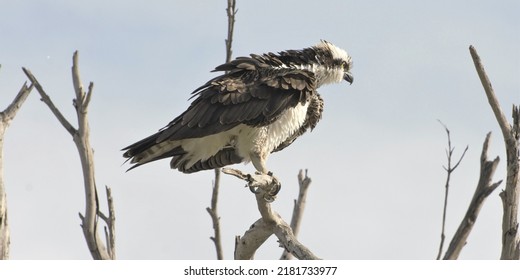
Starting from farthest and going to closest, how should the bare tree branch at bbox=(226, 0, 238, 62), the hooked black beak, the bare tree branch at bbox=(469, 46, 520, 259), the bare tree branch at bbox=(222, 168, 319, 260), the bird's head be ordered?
1. the hooked black beak
2. the bird's head
3. the bare tree branch at bbox=(226, 0, 238, 62)
4. the bare tree branch at bbox=(222, 168, 319, 260)
5. the bare tree branch at bbox=(469, 46, 520, 259)

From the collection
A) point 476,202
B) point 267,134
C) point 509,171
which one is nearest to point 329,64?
point 267,134

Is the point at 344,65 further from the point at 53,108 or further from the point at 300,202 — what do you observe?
the point at 53,108

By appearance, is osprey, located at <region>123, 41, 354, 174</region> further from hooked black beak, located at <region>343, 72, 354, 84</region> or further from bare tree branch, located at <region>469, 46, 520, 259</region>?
bare tree branch, located at <region>469, 46, 520, 259</region>

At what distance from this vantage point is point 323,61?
30.0 feet

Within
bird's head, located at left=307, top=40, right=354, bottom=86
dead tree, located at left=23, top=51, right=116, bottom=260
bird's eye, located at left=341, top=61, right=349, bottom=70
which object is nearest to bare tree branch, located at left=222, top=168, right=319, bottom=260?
dead tree, located at left=23, top=51, right=116, bottom=260

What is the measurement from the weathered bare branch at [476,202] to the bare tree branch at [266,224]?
47.7 inches

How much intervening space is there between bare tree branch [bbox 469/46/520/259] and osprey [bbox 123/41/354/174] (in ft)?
8.36

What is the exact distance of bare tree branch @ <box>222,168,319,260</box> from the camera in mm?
6957

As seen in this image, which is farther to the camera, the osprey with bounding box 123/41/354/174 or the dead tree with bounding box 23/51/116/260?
the osprey with bounding box 123/41/354/174

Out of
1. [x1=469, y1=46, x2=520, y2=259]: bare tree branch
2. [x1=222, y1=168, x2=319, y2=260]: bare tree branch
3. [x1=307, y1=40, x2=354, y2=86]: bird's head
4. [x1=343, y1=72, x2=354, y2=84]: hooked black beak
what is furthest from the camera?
[x1=343, y1=72, x2=354, y2=84]: hooked black beak

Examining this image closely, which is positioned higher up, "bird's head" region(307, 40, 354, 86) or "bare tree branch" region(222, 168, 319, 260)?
"bird's head" region(307, 40, 354, 86)

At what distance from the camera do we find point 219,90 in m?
8.30

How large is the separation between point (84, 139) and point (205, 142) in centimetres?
245
